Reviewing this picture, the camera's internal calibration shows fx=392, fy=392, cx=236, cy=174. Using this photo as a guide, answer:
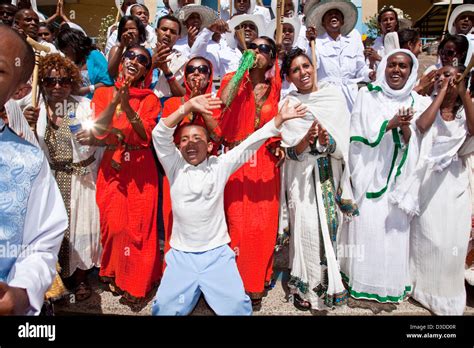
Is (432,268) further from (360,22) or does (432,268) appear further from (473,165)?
(360,22)

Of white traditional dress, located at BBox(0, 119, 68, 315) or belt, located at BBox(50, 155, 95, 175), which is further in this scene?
belt, located at BBox(50, 155, 95, 175)

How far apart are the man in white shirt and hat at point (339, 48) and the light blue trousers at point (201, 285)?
324cm

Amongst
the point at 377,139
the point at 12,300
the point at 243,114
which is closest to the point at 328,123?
the point at 377,139

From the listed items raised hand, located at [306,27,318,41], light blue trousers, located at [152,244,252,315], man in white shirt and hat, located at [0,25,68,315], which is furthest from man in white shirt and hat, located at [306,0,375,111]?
man in white shirt and hat, located at [0,25,68,315]

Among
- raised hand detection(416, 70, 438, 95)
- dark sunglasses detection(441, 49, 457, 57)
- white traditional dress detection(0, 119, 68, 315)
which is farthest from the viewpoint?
dark sunglasses detection(441, 49, 457, 57)

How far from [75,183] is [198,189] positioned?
1.19 m

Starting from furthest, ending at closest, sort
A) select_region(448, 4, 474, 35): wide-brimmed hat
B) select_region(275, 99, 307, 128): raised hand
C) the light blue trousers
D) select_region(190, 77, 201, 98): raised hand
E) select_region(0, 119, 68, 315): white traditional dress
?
1. select_region(448, 4, 474, 35): wide-brimmed hat
2. select_region(190, 77, 201, 98): raised hand
3. select_region(275, 99, 307, 128): raised hand
4. the light blue trousers
5. select_region(0, 119, 68, 315): white traditional dress

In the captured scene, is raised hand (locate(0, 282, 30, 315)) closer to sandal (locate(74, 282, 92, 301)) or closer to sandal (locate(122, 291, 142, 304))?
sandal (locate(122, 291, 142, 304))

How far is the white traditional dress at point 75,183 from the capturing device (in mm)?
3301

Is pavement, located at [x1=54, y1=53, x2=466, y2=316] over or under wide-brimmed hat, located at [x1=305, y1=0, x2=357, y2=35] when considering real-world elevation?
under

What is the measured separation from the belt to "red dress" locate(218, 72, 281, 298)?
122 cm

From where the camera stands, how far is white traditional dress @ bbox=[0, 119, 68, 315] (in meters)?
1.65

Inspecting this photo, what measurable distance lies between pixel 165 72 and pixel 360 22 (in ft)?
35.6
